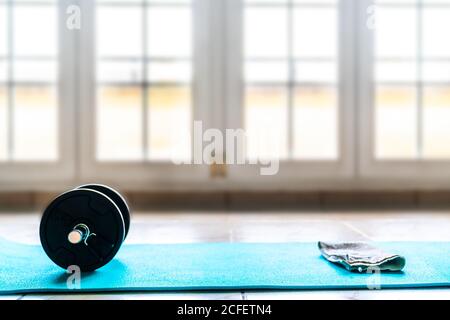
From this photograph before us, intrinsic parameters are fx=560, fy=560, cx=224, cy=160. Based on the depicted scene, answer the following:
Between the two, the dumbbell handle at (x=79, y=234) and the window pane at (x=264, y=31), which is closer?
the dumbbell handle at (x=79, y=234)

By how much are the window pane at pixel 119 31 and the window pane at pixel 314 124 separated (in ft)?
2.61

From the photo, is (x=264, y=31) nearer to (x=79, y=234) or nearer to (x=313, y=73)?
(x=313, y=73)

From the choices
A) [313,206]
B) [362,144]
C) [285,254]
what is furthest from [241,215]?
[285,254]

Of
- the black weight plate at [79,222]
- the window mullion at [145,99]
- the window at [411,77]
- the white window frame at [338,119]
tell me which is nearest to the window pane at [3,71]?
the window mullion at [145,99]

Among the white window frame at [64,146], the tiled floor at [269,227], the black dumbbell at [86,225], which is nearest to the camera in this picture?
the black dumbbell at [86,225]

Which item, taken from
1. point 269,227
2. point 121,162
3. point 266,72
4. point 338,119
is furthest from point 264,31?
point 269,227

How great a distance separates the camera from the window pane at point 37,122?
259 cm

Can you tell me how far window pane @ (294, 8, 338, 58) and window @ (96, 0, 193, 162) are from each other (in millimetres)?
508

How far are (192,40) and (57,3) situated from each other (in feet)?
2.09

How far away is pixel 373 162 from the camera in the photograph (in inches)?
103

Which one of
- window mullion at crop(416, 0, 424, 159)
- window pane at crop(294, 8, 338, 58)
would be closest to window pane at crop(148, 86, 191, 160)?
window pane at crop(294, 8, 338, 58)

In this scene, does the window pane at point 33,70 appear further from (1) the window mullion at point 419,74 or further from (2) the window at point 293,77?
(1) the window mullion at point 419,74
